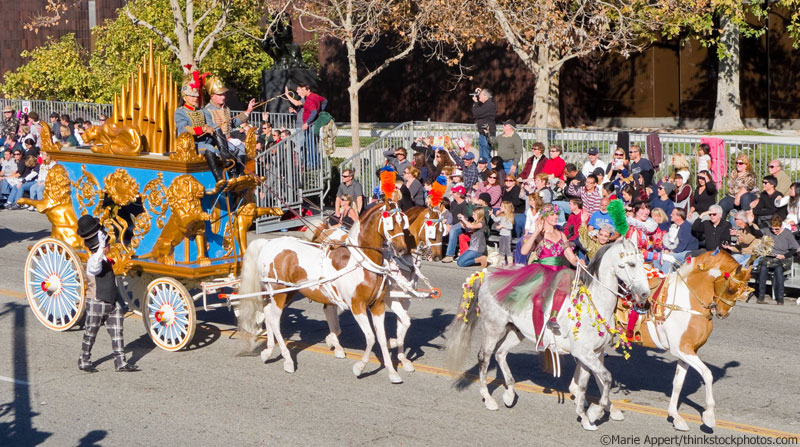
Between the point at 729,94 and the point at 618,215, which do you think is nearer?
the point at 618,215

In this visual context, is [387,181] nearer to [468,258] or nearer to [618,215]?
[468,258]

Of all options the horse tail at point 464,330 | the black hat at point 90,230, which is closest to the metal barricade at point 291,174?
the black hat at point 90,230

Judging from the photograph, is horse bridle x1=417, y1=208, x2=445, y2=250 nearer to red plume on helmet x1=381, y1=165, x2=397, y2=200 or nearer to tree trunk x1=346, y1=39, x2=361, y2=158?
red plume on helmet x1=381, y1=165, x2=397, y2=200

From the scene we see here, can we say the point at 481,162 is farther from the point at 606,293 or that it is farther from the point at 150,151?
the point at 606,293

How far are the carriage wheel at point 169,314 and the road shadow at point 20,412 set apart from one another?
156cm

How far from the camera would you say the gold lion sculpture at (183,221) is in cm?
1246

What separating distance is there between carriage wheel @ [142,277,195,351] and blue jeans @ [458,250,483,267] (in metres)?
7.36

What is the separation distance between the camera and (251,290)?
41.0 ft

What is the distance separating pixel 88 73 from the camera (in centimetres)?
3372

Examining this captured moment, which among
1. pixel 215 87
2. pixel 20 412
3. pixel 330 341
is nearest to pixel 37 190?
pixel 215 87

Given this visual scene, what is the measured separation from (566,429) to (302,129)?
13751 millimetres

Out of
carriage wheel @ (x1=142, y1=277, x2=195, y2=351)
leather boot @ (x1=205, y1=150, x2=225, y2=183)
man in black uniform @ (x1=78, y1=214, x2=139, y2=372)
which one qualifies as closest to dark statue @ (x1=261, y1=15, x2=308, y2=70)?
leather boot @ (x1=205, y1=150, x2=225, y2=183)

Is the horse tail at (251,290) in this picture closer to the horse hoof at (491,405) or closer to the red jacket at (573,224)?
the horse hoof at (491,405)

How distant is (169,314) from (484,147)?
10.7 metres
